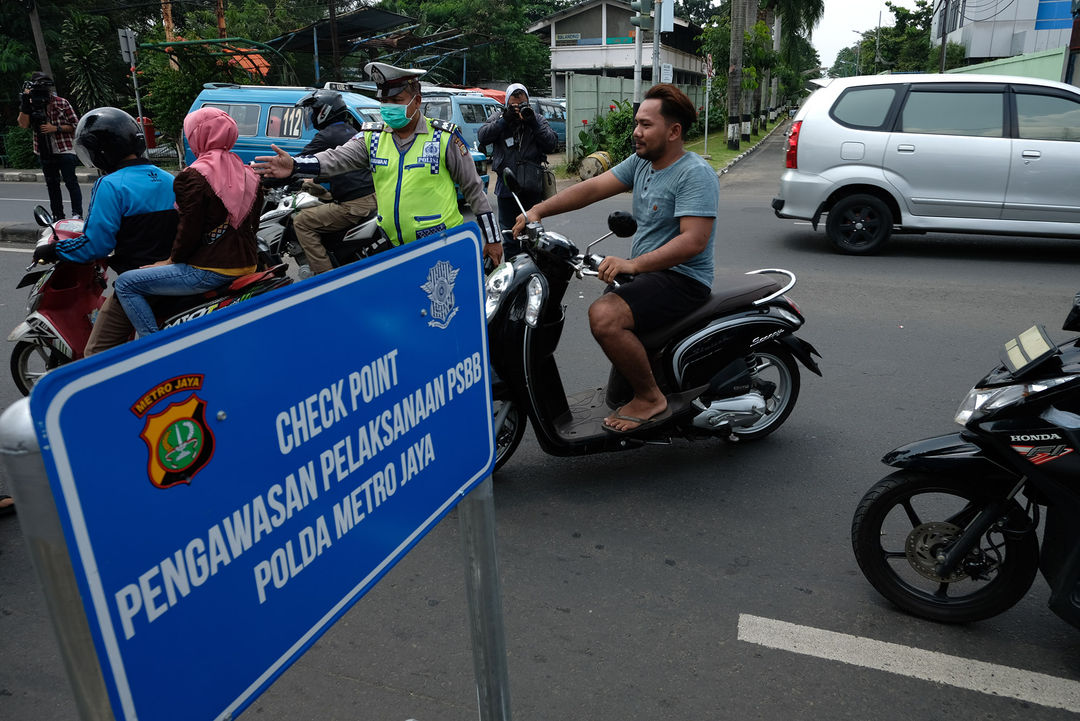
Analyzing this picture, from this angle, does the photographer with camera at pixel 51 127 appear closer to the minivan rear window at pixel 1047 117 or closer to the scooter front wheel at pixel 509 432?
the scooter front wheel at pixel 509 432

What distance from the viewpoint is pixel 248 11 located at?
3744 centimetres

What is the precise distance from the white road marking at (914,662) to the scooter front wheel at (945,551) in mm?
201

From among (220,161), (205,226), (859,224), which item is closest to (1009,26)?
(859,224)

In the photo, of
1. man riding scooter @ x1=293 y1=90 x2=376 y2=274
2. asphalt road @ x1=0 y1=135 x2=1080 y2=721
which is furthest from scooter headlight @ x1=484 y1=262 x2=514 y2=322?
man riding scooter @ x1=293 y1=90 x2=376 y2=274

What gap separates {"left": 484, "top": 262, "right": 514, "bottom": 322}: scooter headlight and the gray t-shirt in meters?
0.66

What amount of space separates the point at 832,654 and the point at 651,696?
25.3 inches

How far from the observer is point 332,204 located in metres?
6.83

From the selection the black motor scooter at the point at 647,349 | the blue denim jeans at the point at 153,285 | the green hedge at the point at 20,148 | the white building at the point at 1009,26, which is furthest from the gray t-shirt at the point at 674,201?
the white building at the point at 1009,26

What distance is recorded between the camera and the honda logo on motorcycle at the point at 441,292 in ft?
5.18

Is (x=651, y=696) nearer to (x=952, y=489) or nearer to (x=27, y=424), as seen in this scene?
(x=952, y=489)

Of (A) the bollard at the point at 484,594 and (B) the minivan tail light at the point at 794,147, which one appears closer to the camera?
(A) the bollard at the point at 484,594

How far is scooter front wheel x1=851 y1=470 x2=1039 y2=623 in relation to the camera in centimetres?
272

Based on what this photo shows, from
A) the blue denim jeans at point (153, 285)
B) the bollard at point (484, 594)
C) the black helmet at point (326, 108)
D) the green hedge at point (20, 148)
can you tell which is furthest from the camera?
the green hedge at point (20, 148)

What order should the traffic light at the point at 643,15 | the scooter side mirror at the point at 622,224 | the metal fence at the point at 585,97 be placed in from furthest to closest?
the metal fence at the point at 585,97
the traffic light at the point at 643,15
the scooter side mirror at the point at 622,224
